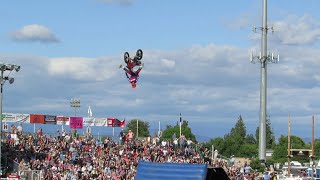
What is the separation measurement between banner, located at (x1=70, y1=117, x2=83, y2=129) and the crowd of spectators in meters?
1.58

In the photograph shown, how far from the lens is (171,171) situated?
21.5m

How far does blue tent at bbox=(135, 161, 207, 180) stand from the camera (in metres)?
20.9

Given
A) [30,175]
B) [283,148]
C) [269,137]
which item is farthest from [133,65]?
[269,137]

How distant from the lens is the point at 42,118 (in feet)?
171

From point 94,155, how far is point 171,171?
2532cm

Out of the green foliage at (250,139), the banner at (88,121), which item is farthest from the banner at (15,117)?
the green foliage at (250,139)

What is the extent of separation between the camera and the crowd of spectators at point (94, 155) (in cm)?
4197

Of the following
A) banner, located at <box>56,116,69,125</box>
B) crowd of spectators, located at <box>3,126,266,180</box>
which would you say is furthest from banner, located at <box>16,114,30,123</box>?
crowd of spectators, located at <box>3,126,266,180</box>

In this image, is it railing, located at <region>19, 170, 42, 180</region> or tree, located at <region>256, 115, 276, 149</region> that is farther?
tree, located at <region>256, 115, 276, 149</region>

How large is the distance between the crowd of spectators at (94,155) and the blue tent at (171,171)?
60.1 feet

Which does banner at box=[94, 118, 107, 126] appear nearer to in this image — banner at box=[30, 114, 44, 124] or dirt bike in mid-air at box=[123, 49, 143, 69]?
dirt bike in mid-air at box=[123, 49, 143, 69]

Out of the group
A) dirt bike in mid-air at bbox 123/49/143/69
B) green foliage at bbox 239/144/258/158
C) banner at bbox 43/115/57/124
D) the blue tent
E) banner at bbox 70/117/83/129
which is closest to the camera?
the blue tent

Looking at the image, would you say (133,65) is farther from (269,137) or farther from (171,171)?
(269,137)

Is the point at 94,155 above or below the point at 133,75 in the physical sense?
below
